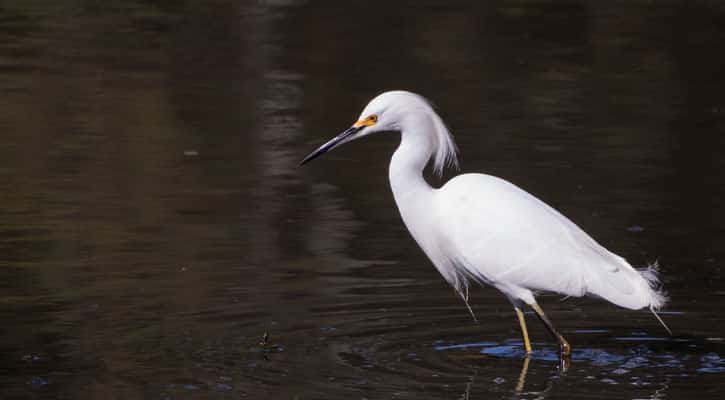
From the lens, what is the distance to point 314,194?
9.28 meters

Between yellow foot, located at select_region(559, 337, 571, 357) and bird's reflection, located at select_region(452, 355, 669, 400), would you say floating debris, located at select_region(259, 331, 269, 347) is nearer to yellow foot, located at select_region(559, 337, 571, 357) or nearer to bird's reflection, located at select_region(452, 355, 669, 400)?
bird's reflection, located at select_region(452, 355, 669, 400)

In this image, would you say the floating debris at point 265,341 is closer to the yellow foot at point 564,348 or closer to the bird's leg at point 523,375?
the bird's leg at point 523,375

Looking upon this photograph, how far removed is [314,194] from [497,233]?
117 inches

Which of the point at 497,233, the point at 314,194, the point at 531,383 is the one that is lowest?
the point at 314,194

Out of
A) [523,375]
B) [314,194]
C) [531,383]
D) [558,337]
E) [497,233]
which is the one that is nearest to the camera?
[531,383]

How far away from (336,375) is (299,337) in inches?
23.1

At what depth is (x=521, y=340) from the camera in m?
6.71

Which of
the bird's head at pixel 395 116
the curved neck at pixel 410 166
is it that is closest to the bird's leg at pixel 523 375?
the curved neck at pixel 410 166

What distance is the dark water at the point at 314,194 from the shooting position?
6.14 metres

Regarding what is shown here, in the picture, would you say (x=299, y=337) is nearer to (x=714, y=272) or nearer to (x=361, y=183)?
(x=714, y=272)

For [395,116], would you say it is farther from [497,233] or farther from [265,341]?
[265,341]

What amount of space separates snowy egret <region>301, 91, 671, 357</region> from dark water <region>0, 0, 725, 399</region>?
282mm

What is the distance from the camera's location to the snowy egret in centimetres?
638

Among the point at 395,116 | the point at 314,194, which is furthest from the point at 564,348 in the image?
the point at 314,194
